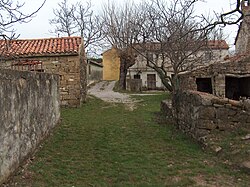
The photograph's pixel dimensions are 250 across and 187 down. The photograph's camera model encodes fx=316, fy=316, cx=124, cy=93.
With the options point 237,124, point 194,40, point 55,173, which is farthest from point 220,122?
point 194,40

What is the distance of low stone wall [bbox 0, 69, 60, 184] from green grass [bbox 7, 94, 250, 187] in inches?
11.3

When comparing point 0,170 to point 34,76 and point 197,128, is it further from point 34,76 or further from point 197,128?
point 197,128

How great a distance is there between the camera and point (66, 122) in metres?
10.2

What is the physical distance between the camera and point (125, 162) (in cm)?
555

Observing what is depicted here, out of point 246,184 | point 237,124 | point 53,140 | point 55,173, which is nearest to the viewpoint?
point 246,184

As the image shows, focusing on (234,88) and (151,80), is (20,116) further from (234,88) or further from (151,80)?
(151,80)

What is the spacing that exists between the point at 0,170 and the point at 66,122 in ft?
20.1

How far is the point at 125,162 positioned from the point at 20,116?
1.95 meters

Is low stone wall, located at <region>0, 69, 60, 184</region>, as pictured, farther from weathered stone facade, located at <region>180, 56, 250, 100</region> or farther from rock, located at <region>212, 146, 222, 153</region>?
weathered stone facade, located at <region>180, 56, 250, 100</region>

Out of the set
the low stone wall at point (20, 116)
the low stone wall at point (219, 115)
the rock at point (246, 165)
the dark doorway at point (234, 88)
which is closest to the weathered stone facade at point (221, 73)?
the dark doorway at point (234, 88)

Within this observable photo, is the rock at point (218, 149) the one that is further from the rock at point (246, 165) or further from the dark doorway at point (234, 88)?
the dark doorway at point (234, 88)

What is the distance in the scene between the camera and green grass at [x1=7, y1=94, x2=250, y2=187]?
4.60m

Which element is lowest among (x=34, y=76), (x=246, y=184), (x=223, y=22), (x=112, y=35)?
Answer: (x=246, y=184)

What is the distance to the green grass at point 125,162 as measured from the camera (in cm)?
460
